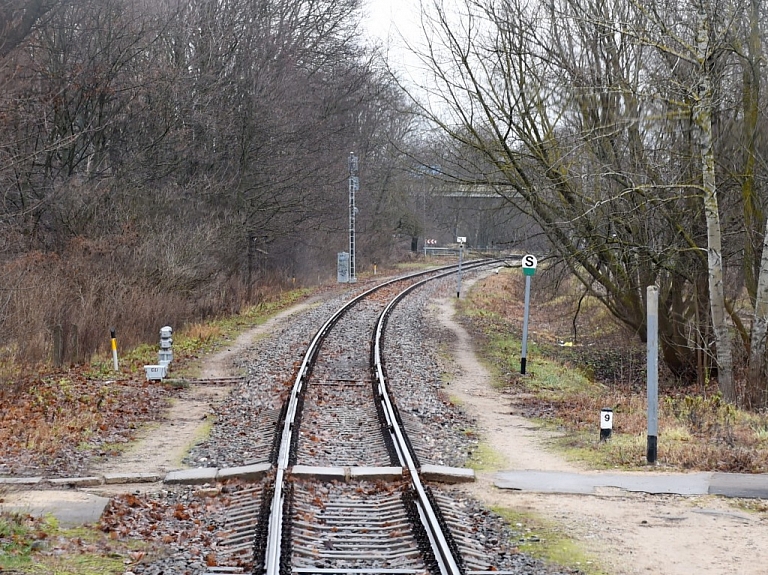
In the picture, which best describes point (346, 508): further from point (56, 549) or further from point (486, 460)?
point (486, 460)

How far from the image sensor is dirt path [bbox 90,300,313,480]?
1056 cm

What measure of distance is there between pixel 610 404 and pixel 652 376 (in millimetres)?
4217

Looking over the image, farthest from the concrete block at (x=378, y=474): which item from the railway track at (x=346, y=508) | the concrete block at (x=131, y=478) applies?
the concrete block at (x=131, y=478)

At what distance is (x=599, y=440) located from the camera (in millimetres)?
12125

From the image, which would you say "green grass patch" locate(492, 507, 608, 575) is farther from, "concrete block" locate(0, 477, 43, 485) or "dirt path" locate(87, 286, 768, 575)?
"concrete block" locate(0, 477, 43, 485)

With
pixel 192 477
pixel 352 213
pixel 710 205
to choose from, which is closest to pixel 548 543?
pixel 192 477

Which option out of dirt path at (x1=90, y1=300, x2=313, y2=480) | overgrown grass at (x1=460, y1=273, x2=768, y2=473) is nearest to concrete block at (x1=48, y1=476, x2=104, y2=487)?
dirt path at (x1=90, y1=300, x2=313, y2=480)

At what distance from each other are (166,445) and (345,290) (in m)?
29.8

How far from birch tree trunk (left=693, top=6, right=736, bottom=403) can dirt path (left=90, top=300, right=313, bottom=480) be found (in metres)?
8.73

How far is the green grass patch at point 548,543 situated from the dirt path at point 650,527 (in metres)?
0.09

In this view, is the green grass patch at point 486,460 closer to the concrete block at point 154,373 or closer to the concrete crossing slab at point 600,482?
the concrete crossing slab at point 600,482

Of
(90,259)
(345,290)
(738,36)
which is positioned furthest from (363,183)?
(738,36)

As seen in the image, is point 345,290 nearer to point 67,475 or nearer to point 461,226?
point 67,475

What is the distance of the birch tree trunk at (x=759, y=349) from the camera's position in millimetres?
16469
